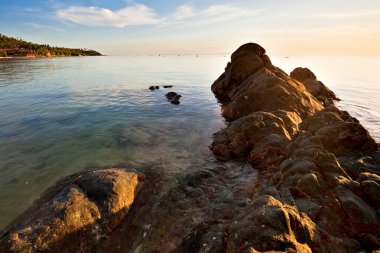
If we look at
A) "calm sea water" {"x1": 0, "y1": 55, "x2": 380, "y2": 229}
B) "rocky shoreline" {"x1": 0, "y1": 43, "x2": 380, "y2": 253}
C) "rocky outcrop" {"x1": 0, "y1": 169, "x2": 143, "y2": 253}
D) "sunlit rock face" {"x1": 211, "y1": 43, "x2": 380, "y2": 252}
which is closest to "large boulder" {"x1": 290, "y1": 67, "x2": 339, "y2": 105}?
"calm sea water" {"x1": 0, "y1": 55, "x2": 380, "y2": 229}

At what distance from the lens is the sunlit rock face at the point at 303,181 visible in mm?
7609

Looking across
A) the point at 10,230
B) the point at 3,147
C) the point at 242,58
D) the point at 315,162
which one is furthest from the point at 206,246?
the point at 242,58

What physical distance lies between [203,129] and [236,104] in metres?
Answer: 5.09

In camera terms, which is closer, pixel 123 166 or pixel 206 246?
pixel 206 246

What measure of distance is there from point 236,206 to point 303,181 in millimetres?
3217

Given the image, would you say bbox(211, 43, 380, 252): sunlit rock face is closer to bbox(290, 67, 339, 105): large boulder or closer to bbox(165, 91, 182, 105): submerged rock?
bbox(165, 91, 182, 105): submerged rock

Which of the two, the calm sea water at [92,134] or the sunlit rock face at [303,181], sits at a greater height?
the sunlit rock face at [303,181]

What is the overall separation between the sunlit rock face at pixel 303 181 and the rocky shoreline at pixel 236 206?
0.12 ft

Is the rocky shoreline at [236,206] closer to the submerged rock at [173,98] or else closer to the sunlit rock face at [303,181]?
the sunlit rock face at [303,181]

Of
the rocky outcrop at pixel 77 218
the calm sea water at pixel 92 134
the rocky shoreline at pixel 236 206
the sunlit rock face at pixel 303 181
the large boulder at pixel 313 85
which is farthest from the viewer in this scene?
the large boulder at pixel 313 85

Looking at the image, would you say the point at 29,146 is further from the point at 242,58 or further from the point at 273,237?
the point at 242,58

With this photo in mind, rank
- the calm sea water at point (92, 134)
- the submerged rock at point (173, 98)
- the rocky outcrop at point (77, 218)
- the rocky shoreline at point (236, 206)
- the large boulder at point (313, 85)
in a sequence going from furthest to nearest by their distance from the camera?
the large boulder at point (313, 85) < the submerged rock at point (173, 98) < the calm sea water at point (92, 134) < the rocky outcrop at point (77, 218) < the rocky shoreline at point (236, 206)

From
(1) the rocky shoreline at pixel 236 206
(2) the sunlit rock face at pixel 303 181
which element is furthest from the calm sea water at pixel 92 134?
(2) the sunlit rock face at pixel 303 181

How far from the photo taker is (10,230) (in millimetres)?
9797
